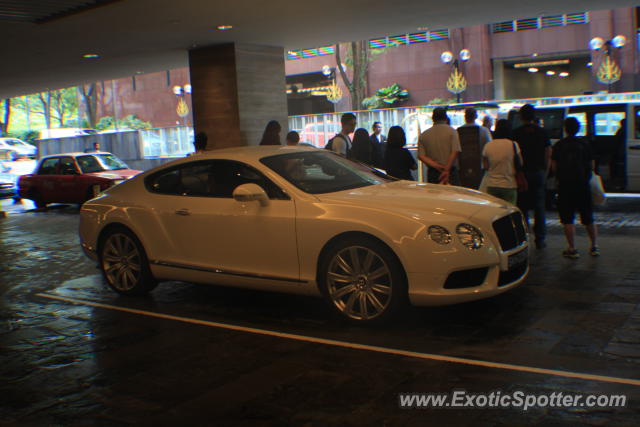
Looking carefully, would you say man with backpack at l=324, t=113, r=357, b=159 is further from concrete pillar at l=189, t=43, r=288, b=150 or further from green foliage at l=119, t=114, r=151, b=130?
green foliage at l=119, t=114, r=151, b=130

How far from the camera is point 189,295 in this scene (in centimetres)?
731

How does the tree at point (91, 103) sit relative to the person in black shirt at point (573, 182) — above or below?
above

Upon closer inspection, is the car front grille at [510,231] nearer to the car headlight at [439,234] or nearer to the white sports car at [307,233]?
the white sports car at [307,233]

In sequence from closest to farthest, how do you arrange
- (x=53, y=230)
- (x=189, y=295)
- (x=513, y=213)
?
(x=513, y=213)
(x=189, y=295)
(x=53, y=230)

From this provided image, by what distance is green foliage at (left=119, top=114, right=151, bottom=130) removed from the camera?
177ft

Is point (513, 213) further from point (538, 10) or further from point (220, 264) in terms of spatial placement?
point (538, 10)

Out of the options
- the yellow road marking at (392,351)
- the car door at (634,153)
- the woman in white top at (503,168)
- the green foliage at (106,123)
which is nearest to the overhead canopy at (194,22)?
the car door at (634,153)

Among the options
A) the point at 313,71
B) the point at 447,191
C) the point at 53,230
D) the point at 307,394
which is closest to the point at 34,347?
the point at 307,394

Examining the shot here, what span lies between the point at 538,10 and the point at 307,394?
14.0 meters

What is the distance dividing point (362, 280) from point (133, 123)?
5131cm

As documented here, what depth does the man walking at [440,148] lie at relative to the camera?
9273mm

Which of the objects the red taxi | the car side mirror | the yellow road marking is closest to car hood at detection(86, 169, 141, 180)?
the red taxi

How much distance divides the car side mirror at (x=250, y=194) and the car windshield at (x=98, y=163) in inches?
493

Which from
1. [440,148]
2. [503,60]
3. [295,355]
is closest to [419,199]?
[295,355]
